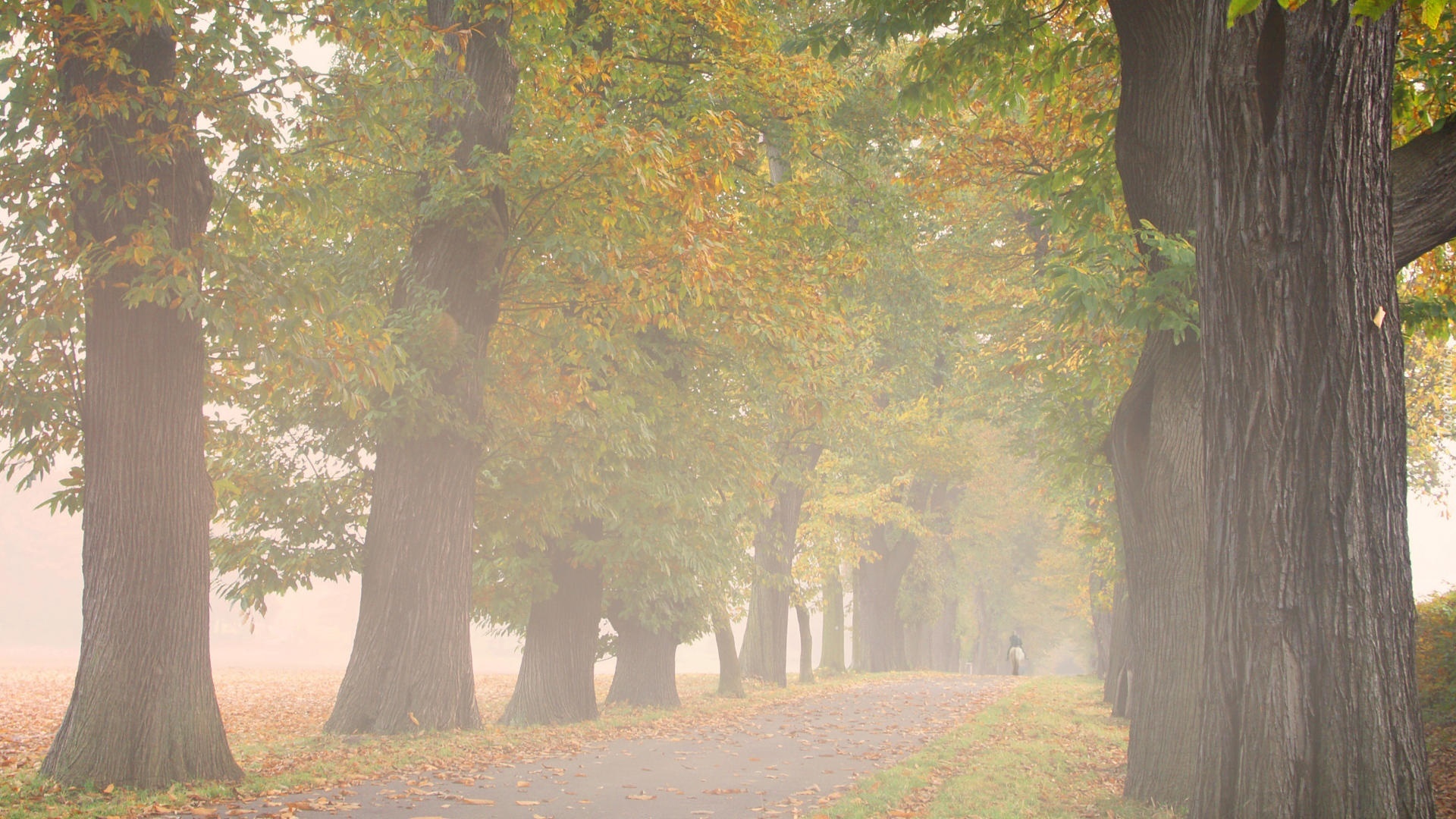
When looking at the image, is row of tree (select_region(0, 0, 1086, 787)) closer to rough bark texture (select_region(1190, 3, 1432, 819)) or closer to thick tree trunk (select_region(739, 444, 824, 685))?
thick tree trunk (select_region(739, 444, 824, 685))

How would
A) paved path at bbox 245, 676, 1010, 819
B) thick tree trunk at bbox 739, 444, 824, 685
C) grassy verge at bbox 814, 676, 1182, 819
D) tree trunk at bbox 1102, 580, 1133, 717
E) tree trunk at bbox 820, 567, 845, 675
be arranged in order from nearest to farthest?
paved path at bbox 245, 676, 1010, 819 < grassy verge at bbox 814, 676, 1182, 819 < tree trunk at bbox 1102, 580, 1133, 717 < thick tree trunk at bbox 739, 444, 824, 685 < tree trunk at bbox 820, 567, 845, 675

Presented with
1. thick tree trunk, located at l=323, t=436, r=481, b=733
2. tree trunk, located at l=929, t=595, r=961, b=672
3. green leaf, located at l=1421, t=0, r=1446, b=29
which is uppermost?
green leaf, located at l=1421, t=0, r=1446, b=29

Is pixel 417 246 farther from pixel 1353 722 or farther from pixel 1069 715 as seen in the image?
pixel 1069 715

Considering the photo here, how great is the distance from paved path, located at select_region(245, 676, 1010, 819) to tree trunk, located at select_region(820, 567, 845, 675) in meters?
17.2

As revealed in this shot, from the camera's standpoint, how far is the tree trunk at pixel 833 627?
3188cm

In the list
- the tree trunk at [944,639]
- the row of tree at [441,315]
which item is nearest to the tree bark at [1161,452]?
the row of tree at [441,315]

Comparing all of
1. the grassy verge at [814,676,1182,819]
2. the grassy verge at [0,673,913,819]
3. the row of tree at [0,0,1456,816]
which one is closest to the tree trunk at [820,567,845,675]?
the row of tree at [0,0,1456,816]

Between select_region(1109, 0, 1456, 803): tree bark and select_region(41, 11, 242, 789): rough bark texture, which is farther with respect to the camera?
select_region(41, 11, 242, 789): rough bark texture

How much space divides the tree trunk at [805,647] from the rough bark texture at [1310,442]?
62.9ft

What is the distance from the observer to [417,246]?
12039mm

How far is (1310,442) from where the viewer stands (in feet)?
16.3

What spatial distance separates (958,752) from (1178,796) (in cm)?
390

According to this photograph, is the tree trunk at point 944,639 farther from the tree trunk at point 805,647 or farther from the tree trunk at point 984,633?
the tree trunk at point 805,647

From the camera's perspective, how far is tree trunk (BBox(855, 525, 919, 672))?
32.2 meters
